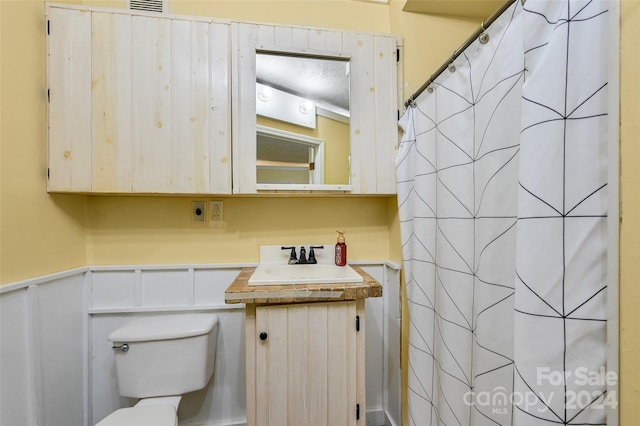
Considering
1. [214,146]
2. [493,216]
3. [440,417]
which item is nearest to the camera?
[493,216]

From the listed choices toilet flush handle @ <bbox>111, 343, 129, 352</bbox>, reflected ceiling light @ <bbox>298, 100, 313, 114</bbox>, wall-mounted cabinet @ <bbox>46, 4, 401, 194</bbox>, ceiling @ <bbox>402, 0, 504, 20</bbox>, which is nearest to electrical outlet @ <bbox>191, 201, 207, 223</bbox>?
wall-mounted cabinet @ <bbox>46, 4, 401, 194</bbox>

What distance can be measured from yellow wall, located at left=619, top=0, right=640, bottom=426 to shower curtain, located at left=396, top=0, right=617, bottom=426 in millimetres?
31

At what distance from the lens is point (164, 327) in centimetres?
122

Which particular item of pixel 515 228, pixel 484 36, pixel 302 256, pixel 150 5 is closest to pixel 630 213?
pixel 515 228

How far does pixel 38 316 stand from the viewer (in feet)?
3.56

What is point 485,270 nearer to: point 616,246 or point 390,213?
point 616,246

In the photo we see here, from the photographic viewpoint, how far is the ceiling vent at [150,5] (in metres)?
1.33

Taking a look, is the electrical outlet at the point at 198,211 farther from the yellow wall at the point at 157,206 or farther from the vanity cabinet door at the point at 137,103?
the vanity cabinet door at the point at 137,103

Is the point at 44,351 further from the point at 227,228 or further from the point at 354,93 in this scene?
the point at 354,93

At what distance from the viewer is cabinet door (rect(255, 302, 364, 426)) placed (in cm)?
100

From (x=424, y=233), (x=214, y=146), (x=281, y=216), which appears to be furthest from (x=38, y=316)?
(x=424, y=233)

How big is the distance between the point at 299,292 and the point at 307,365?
31cm

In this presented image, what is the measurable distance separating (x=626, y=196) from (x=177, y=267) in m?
1.64

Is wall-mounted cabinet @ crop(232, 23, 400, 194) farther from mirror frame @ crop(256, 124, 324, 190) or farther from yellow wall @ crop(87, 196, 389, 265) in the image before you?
yellow wall @ crop(87, 196, 389, 265)
